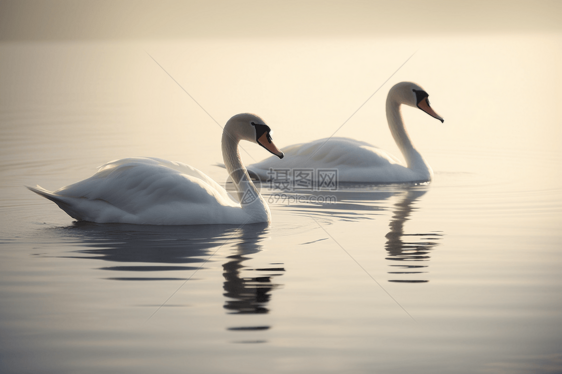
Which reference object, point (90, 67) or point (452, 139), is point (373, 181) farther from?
point (90, 67)

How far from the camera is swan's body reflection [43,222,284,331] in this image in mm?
7008

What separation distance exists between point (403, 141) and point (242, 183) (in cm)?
562

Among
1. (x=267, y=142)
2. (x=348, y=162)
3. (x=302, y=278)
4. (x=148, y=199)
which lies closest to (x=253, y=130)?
(x=267, y=142)

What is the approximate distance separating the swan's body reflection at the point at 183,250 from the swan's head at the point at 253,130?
3.21ft

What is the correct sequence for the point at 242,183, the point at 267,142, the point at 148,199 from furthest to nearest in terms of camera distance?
the point at 242,183 → the point at 267,142 → the point at 148,199

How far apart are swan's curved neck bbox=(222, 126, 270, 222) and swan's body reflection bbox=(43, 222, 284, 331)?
191mm

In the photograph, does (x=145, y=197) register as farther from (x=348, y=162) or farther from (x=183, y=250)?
(x=348, y=162)

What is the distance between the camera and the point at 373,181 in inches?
546

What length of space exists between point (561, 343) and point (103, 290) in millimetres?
3613

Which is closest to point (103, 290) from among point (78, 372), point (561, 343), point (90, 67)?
point (78, 372)

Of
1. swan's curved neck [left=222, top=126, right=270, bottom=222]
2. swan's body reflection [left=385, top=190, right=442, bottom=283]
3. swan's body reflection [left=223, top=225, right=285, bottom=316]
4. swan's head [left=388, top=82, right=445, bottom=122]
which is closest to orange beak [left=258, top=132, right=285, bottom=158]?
swan's curved neck [left=222, top=126, right=270, bottom=222]

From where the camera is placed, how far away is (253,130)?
10148mm

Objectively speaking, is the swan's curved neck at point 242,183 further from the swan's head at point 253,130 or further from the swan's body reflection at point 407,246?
the swan's body reflection at point 407,246

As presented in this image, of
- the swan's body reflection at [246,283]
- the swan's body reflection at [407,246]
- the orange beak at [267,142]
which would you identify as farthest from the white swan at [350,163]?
the swan's body reflection at [246,283]
